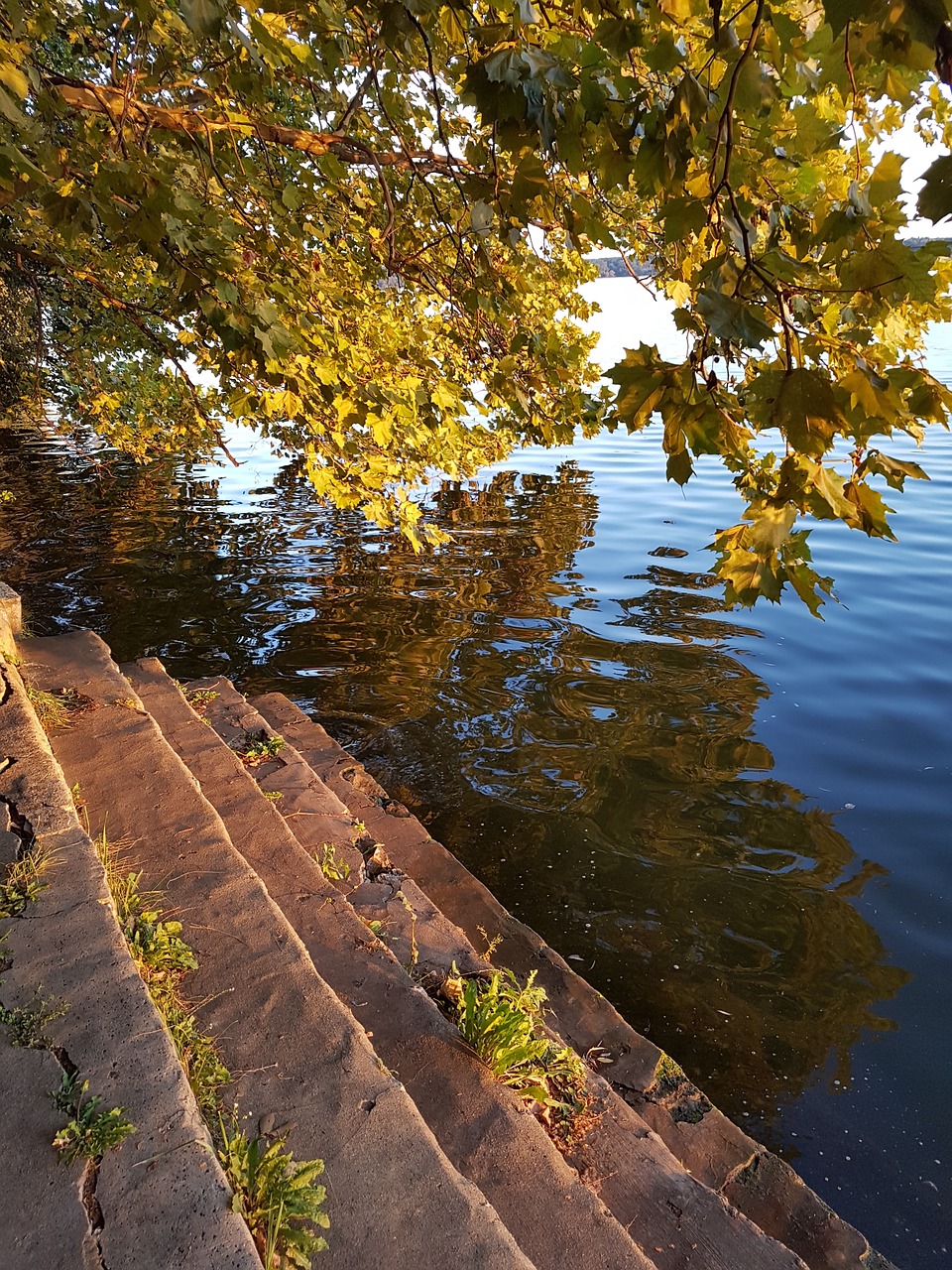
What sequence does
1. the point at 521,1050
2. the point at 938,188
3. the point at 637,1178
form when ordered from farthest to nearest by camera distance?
1. the point at 521,1050
2. the point at 637,1178
3. the point at 938,188

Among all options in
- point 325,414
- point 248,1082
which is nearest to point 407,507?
point 325,414

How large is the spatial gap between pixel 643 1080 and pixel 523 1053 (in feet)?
3.17

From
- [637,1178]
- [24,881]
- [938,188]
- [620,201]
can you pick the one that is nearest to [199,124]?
[620,201]

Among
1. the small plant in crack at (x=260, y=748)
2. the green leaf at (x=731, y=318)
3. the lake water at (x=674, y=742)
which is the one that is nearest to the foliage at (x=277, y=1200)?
the green leaf at (x=731, y=318)

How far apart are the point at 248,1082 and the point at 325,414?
359 centimetres

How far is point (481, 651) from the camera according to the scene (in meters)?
9.30

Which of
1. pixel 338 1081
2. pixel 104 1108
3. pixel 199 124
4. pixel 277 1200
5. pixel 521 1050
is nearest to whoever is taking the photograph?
pixel 277 1200

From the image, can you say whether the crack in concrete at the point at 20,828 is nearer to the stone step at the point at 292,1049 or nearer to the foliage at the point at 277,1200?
the stone step at the point at 292,1049

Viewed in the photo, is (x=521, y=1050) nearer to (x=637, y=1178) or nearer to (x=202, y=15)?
(x=637, y=1178)

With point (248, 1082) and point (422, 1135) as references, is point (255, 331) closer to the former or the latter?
point (248, 1082)

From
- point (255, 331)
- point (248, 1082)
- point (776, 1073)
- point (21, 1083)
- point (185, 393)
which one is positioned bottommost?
point (776, 1073)

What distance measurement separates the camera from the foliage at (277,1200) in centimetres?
201

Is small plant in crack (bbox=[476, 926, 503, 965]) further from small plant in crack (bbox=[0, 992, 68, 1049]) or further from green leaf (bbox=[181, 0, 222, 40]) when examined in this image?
green leaf (bbox=[181, 0, 222, 40])

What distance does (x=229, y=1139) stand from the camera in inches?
90.9
